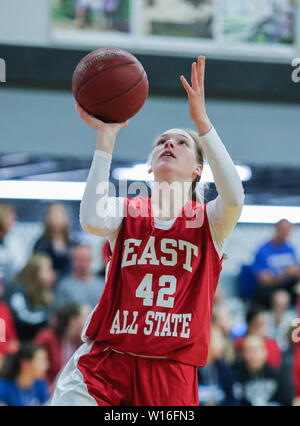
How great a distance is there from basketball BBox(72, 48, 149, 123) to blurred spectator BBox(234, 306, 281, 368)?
13.5 feet

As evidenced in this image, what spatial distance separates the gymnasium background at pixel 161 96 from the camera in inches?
306

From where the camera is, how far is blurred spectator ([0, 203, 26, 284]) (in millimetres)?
6922

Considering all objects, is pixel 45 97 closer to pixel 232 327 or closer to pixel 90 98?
pixel 232 327

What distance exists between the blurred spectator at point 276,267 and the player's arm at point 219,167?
4.61m

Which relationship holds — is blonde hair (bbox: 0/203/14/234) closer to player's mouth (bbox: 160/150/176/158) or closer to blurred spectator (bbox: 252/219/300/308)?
blurred spectator (bbox: 252/219/300/308)

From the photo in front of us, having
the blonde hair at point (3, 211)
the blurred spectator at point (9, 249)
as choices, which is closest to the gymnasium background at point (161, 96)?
the blonde hair at point (3, 211)

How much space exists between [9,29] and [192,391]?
18.3ft

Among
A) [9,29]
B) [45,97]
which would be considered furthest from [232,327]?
A: [9,29]

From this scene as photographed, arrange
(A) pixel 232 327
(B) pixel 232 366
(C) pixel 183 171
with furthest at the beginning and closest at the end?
(A) pixel 232 327 → (B) pixel 232 366 → (C) pixel 183 171

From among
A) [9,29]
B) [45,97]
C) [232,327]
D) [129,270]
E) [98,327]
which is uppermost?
[9,29]

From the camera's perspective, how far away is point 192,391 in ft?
10.5

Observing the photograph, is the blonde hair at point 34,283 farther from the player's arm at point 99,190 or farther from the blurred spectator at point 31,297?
the player's arm at point 99,190

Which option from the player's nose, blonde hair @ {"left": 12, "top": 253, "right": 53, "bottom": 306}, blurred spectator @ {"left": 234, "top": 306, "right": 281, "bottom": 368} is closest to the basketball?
the player's nose
